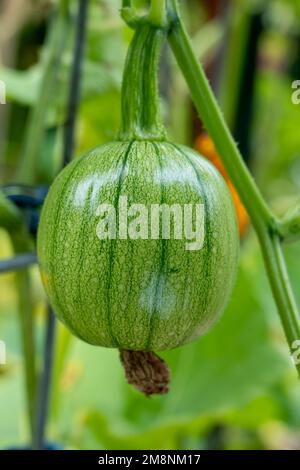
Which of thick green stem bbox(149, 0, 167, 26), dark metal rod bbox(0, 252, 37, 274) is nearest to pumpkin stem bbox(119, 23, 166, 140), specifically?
thick green stem bbox(149, 0, 167, 26)

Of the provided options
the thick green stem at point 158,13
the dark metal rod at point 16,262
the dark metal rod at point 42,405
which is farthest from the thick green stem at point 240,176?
the dark metal rod at point 42,405

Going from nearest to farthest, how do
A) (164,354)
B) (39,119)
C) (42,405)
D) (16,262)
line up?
(16,262)
(42,405)
(39,119)
(164,354)

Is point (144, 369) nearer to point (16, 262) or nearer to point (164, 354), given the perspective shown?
point (16, 262)

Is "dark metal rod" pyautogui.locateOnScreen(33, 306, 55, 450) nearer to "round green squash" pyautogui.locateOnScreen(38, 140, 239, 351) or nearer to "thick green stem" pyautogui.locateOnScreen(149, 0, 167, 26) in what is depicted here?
"round green squash" pyautogui.locateOnScreen(38, 140, 239, 351)

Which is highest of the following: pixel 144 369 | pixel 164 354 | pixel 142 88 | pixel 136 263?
pixel 142 88

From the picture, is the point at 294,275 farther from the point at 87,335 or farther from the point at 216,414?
the point at 87,335

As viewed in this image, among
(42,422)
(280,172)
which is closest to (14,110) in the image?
(280,172)

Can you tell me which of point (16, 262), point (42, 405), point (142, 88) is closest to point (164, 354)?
point (42, 405)
